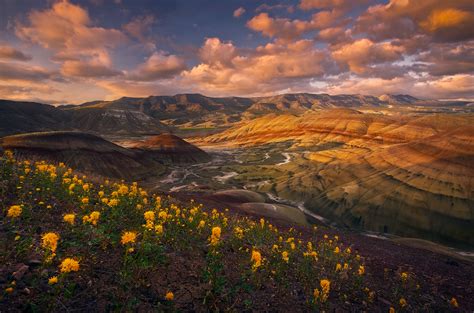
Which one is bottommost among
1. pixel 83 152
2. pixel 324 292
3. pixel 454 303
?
pixel 83 152

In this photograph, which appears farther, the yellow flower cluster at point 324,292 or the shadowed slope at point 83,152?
the shadowed slope at point 83,152

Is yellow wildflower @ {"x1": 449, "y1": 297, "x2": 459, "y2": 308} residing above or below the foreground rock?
above

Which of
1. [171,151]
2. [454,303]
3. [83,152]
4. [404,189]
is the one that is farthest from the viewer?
[171,151]

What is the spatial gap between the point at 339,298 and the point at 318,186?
62687mm

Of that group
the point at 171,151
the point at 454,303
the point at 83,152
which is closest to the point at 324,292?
the point at 454,303

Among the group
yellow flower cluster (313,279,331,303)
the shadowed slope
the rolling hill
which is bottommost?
the rolling hill

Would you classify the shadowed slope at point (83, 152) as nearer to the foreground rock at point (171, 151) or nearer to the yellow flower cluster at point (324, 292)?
the foreground rock at point (171, 151)

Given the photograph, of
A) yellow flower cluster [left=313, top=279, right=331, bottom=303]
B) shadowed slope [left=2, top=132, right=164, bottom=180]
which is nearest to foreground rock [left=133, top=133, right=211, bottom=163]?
shadowed slope [left=2, top=132, right=164, bottom=180]

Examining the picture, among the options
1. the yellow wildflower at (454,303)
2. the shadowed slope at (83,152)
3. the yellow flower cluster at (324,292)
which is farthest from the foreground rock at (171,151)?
the yellow flower cluster at (324,292)

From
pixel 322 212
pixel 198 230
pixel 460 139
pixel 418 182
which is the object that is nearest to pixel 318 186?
pixel 322 212

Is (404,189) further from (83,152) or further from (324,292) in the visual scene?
(83,152)

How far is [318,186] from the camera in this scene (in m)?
69.8

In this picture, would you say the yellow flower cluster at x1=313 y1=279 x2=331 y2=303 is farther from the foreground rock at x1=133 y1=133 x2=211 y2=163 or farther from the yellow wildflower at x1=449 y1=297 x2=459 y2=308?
the foreground rock at x1=133 y1=133 x2=211 y2=163

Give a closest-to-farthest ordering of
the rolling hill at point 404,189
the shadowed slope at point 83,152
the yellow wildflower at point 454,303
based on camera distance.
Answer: the yellow wildflower at point 454,303 → the rolling hill at point 404,189 → the shadowed slope at point 83,152
